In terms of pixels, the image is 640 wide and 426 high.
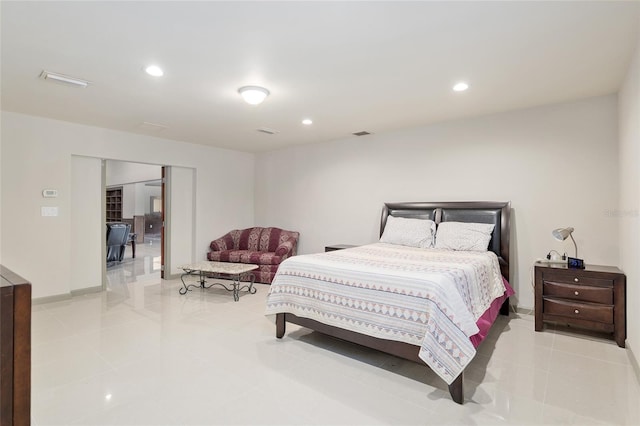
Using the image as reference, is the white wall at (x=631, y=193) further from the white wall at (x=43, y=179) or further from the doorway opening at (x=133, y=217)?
the doorway opening at (x=133, y=217)

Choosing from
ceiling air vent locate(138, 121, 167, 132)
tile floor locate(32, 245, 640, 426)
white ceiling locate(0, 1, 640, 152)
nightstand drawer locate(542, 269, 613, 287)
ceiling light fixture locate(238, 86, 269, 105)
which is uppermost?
ceiling air vent locate(138, 121, 167, 132)

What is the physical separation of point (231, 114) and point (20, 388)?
3.78 metres

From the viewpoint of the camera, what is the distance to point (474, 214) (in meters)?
4.12

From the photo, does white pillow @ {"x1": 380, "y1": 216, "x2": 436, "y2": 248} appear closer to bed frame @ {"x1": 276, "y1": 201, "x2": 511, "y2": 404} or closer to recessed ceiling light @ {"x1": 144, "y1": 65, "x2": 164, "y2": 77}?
bed frame @ {"x1": 276, "y1": 201, "x2": 511, "y2": 404}

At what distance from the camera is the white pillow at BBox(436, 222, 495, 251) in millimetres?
3807

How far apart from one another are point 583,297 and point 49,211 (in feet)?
21.2

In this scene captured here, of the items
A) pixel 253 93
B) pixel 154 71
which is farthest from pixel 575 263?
pixel 154 71

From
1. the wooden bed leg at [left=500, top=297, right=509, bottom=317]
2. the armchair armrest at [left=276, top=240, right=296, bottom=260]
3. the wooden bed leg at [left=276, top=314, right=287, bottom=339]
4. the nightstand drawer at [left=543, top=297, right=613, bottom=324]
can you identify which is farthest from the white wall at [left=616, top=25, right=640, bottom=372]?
the armchair armrest at [left=276, top=240, right=296, bottom=260]

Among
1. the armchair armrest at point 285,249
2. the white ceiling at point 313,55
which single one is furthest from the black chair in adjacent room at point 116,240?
the armchair armrest at point 285,249

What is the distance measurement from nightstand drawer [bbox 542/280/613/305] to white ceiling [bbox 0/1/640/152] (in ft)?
6.56

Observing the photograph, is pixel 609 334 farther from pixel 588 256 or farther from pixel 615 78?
pixel 615 78

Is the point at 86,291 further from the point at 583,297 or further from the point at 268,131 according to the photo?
the point at 583,297

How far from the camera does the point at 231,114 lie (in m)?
4.18

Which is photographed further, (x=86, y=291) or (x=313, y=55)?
(x=86, y=291)
